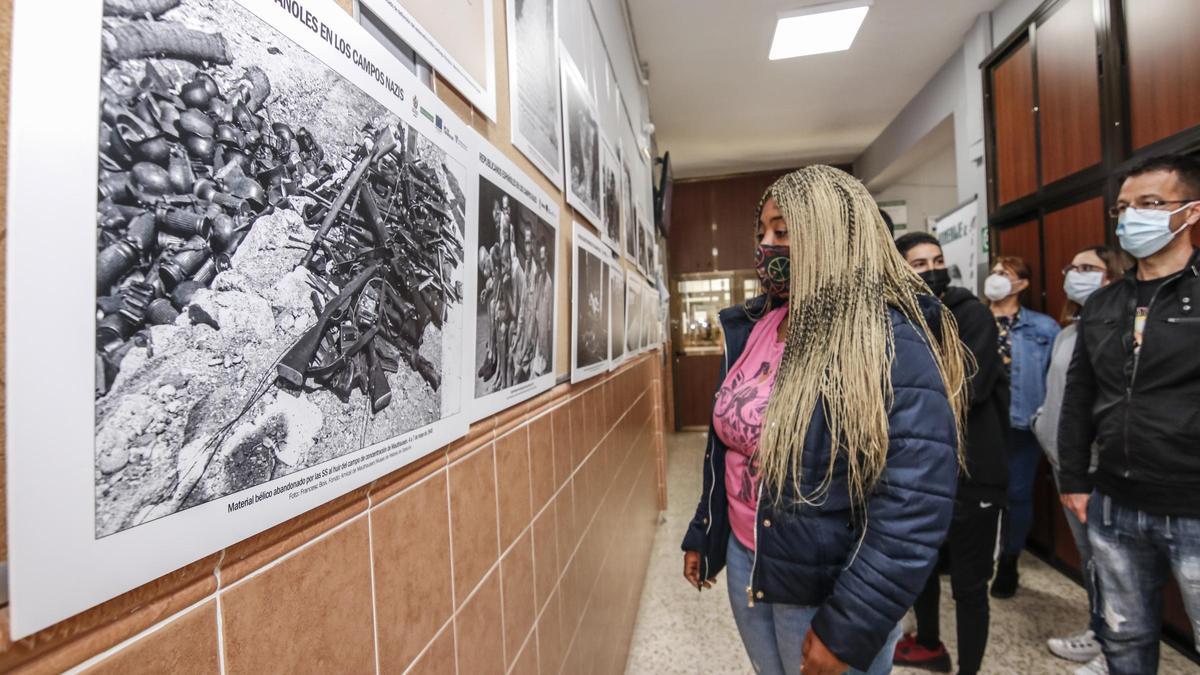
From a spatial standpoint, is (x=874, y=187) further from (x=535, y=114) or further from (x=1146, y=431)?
(x=535, y=114)

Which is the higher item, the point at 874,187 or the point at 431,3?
the point at 874,187

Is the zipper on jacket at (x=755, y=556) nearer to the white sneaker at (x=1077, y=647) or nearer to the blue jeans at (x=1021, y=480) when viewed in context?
the white sneaker at (x=1077, y=647)

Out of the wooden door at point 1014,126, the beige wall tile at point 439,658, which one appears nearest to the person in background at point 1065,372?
the wooden door at point 1014,126

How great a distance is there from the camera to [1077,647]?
6.82 ft

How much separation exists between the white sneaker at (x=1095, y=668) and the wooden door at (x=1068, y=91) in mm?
2255

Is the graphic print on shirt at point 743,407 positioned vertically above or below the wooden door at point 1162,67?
below

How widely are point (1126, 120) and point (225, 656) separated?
11.6 feet

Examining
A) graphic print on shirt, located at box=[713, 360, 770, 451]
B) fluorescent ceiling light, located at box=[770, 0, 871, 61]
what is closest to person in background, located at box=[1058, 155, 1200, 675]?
graphic print on shirt, located at box=[713, 360, 770, 451]

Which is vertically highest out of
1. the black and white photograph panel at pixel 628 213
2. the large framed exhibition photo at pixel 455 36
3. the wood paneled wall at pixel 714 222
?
the wood paneled wall at pixel 714 222

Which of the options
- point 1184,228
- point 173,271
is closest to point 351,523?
point 173,271

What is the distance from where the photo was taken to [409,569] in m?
0.62

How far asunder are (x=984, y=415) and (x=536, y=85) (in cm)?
187

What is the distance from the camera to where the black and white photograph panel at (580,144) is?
4.32 feet

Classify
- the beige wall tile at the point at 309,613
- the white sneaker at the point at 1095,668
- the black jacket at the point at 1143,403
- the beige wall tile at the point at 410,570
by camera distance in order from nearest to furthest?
1. the beige wall tile at the point at 309,613
2. the beige wall tile at the point at 410,570
3. the black jacket at the point at 1143,403
4. the white sneaker at the point at 1095,668
